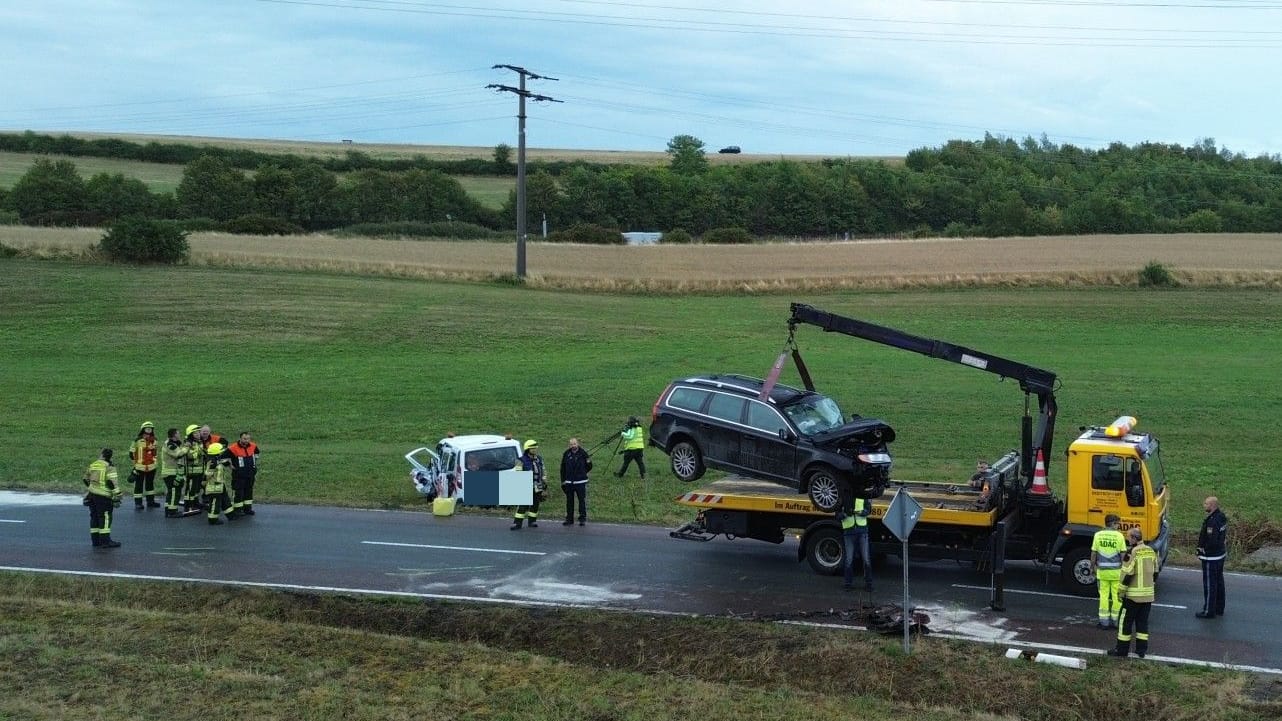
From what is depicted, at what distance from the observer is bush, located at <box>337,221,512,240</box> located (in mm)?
85812

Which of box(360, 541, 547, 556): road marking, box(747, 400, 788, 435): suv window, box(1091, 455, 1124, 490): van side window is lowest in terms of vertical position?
box(360, 541, 547, 556): road marking

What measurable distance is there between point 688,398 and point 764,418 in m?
1.53

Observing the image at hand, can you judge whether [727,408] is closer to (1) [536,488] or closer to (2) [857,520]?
(2) [857,520]

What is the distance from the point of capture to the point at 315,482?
25094mm

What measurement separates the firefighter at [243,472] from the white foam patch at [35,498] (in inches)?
134

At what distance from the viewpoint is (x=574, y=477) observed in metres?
21.1

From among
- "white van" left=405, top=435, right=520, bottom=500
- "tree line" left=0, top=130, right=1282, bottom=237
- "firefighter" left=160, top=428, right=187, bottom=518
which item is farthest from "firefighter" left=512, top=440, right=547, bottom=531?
"tree line" left=0, top=130, right=1282, bottom=237

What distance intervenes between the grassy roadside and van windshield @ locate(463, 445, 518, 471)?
7204 millimetres

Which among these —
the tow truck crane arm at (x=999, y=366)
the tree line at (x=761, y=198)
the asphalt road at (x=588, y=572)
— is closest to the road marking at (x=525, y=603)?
the asphalt road at (x=588, y=572)

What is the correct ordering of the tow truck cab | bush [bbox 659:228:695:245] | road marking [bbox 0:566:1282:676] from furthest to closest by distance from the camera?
1. bush [bbox 659:228:695:245]
2. the tow truck cab
3. road marking [bbox 0:566:1282:676]

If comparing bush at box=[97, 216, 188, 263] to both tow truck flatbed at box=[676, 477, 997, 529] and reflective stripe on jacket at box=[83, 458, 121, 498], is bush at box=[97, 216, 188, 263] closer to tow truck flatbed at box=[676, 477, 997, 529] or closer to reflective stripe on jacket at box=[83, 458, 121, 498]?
reflective stripe on jacket at box=[83, 458, 121, 498]

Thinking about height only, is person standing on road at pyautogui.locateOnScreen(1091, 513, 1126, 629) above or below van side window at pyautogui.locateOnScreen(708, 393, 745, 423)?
below

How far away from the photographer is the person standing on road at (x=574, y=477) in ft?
69.2

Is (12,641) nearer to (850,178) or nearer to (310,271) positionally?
(310,271)
